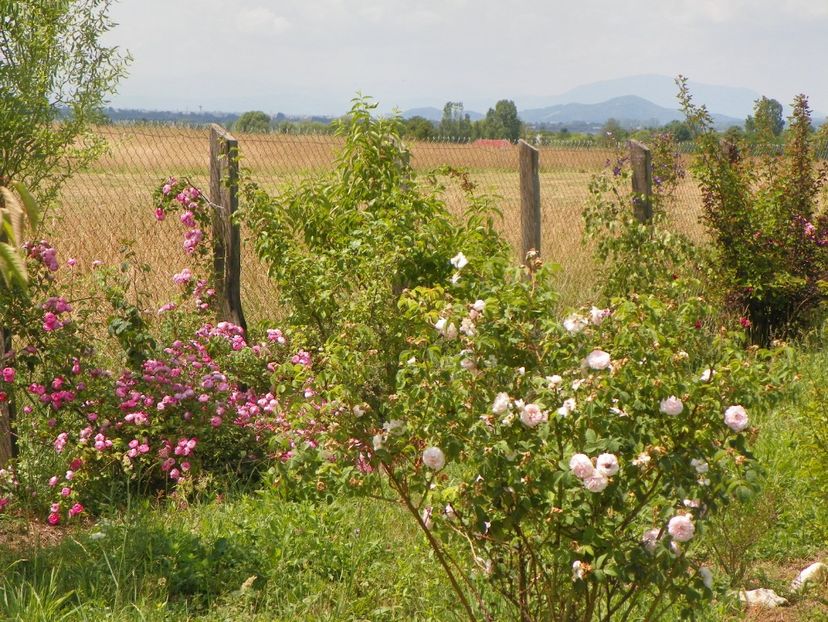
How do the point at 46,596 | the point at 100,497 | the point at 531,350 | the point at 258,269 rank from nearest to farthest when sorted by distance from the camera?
the point at 531,350 → the point at 46,596 → the point at 100,497 → the point at 258,269

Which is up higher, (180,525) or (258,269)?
(258,269)

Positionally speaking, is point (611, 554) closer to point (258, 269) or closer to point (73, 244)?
point (258, 269)

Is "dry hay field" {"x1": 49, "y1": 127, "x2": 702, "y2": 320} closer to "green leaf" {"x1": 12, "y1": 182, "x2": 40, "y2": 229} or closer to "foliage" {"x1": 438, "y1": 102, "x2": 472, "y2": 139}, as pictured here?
"green leaf" {"x1": 12, "y1": 182, "x2": 40, "y2": 229}

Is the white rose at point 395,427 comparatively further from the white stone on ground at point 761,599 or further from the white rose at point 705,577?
the white stone on ground at point 761,599

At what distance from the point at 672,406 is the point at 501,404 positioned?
1.51ft

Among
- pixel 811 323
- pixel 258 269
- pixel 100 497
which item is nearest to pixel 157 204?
pixel 258 269

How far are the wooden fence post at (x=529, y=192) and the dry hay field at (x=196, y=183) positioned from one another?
319 mm

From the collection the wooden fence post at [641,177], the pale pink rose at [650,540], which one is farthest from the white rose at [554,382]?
the wooden fence post at [641,177]

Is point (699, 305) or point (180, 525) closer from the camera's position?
point (699, 305)

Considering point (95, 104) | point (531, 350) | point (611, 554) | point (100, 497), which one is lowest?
point (100, 497)

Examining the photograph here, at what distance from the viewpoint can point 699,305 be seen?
299 cm

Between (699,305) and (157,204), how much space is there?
168 inches

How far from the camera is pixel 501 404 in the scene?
2.67 metres

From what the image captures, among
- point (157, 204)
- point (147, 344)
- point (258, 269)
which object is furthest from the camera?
point (258, 269)
